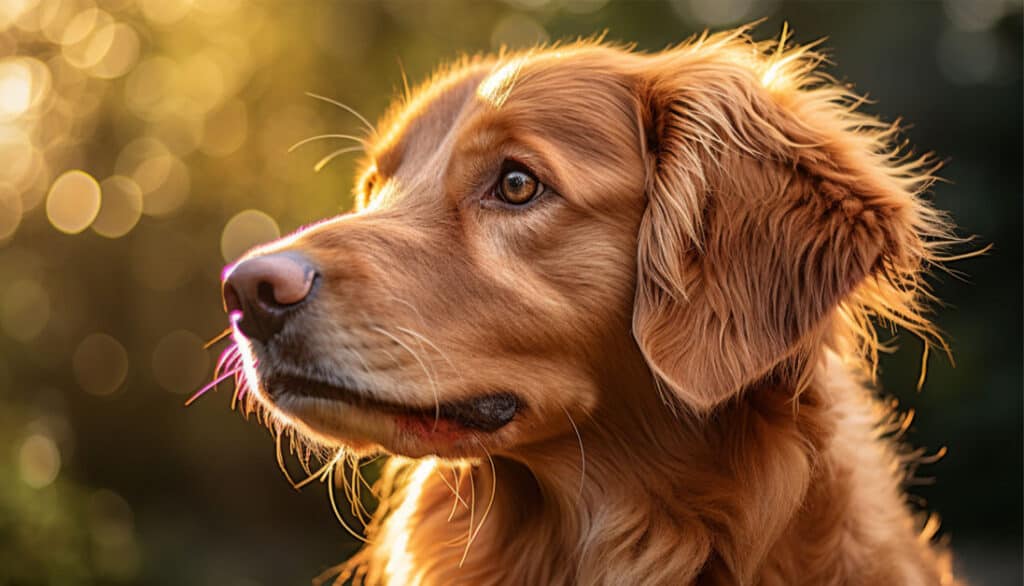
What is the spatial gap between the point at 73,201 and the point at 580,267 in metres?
7.69

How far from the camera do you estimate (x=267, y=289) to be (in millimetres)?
2465

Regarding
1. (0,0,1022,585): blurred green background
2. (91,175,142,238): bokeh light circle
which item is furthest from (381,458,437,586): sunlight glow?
(91,175,142,238): bokeh light circle

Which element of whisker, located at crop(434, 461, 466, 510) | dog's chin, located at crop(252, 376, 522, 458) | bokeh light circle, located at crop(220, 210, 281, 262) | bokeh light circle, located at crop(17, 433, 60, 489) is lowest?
bokeh light circle, located at crop(17, 433, 60, 489)

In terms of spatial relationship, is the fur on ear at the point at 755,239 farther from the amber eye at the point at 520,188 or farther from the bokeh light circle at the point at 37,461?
the bokeh light circle at the point at 37,461

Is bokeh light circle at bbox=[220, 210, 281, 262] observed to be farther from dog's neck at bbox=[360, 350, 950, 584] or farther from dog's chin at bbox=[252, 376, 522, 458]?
dog's chin at bbox=[252, 376, 522, 458]

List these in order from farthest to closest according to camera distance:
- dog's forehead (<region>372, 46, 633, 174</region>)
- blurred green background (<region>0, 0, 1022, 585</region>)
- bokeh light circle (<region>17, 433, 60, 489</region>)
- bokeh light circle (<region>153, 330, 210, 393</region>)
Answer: bokeh light circle (<region>153, 330, 210, 393</region>), blurred green background (<region>0, 0, 1022, 585</region>), bokeh light circle (<region>17, 433, 60, 489</region>), dog's forehead (<region>372, 46, 633, 174</region>)

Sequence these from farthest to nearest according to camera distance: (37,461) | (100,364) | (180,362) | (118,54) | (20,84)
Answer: (100,364) < (180,362) < (118,54) < (20,84) < (37,461)

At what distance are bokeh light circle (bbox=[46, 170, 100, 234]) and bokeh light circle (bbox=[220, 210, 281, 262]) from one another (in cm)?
127

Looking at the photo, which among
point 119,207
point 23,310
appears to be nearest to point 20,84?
point 119,207

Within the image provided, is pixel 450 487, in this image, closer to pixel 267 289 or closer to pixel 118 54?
pixel 267 289

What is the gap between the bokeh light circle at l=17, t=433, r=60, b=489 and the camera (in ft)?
20.3

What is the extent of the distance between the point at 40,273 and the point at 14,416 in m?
2.57

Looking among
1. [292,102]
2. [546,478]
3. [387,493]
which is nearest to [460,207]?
[546,478]

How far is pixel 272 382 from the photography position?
2.57m
